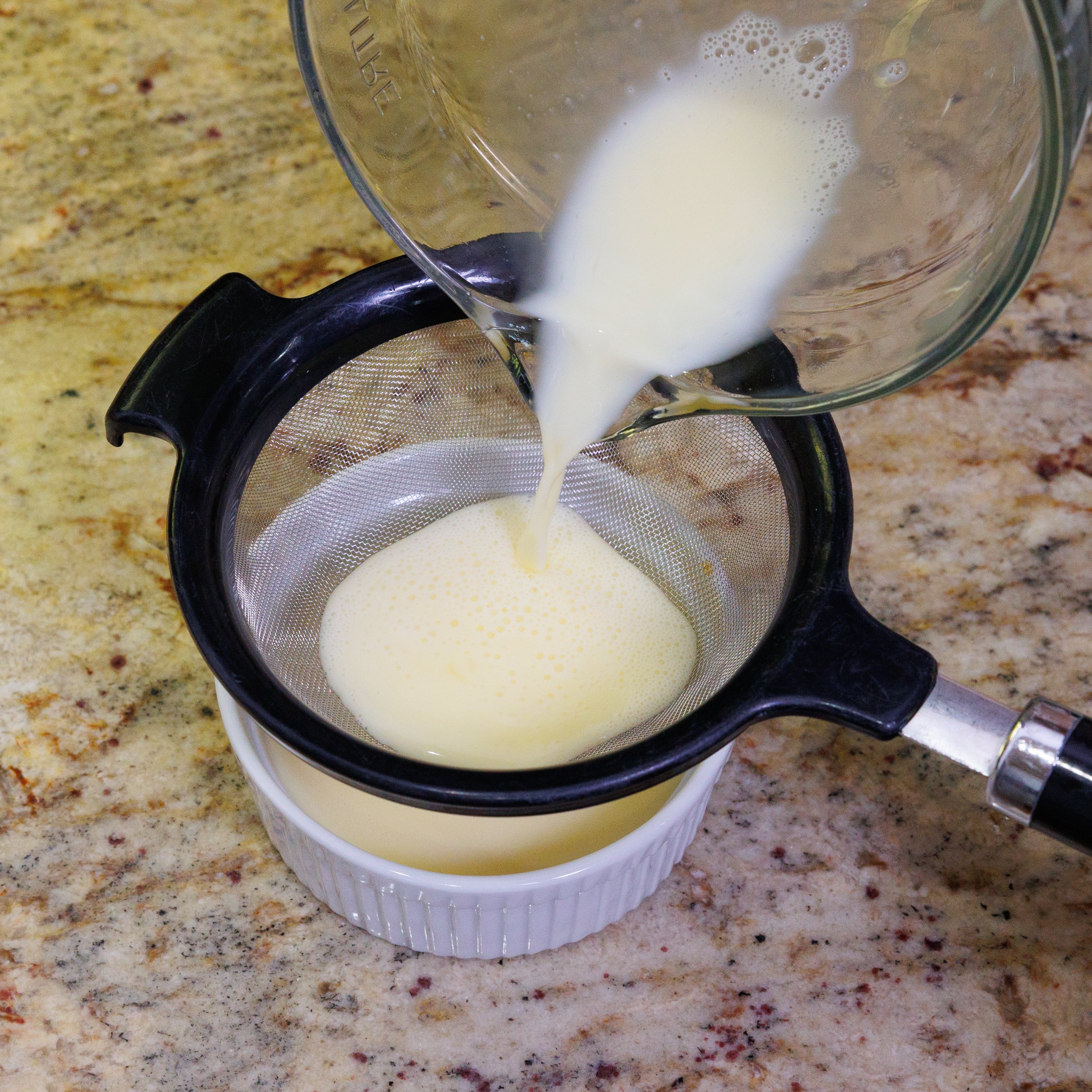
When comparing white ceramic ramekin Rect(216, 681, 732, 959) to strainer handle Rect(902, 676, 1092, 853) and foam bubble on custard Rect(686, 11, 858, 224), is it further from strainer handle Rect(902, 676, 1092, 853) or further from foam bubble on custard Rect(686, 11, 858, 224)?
foam bubble on custard Rect(686, 11, 858, 224)

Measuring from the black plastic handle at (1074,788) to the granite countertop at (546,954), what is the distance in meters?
0.22

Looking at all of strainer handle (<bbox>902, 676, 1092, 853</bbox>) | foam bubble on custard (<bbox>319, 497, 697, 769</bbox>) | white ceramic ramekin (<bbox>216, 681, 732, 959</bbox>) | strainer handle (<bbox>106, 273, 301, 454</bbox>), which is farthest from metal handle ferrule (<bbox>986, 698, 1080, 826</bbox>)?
strainer handle (<bbox>106, 273, 301, 454</bbox>)

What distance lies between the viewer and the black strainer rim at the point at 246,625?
805 millimetres

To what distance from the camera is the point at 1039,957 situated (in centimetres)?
99

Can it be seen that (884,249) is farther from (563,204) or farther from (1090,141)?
(1090,141)

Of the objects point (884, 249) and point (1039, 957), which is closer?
point (884, 249)

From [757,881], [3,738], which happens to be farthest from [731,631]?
[3,738]

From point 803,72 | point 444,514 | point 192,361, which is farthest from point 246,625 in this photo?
point 803,72

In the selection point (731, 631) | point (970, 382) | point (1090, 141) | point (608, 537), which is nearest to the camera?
point (731, 631)

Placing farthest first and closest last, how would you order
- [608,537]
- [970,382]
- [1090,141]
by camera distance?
[1090,141], [970,382], [608,537]

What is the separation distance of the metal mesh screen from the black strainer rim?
38 millimetres

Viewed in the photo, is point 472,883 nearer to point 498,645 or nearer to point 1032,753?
point 498,645

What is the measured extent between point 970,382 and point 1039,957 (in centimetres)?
63

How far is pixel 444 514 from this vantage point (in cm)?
124
